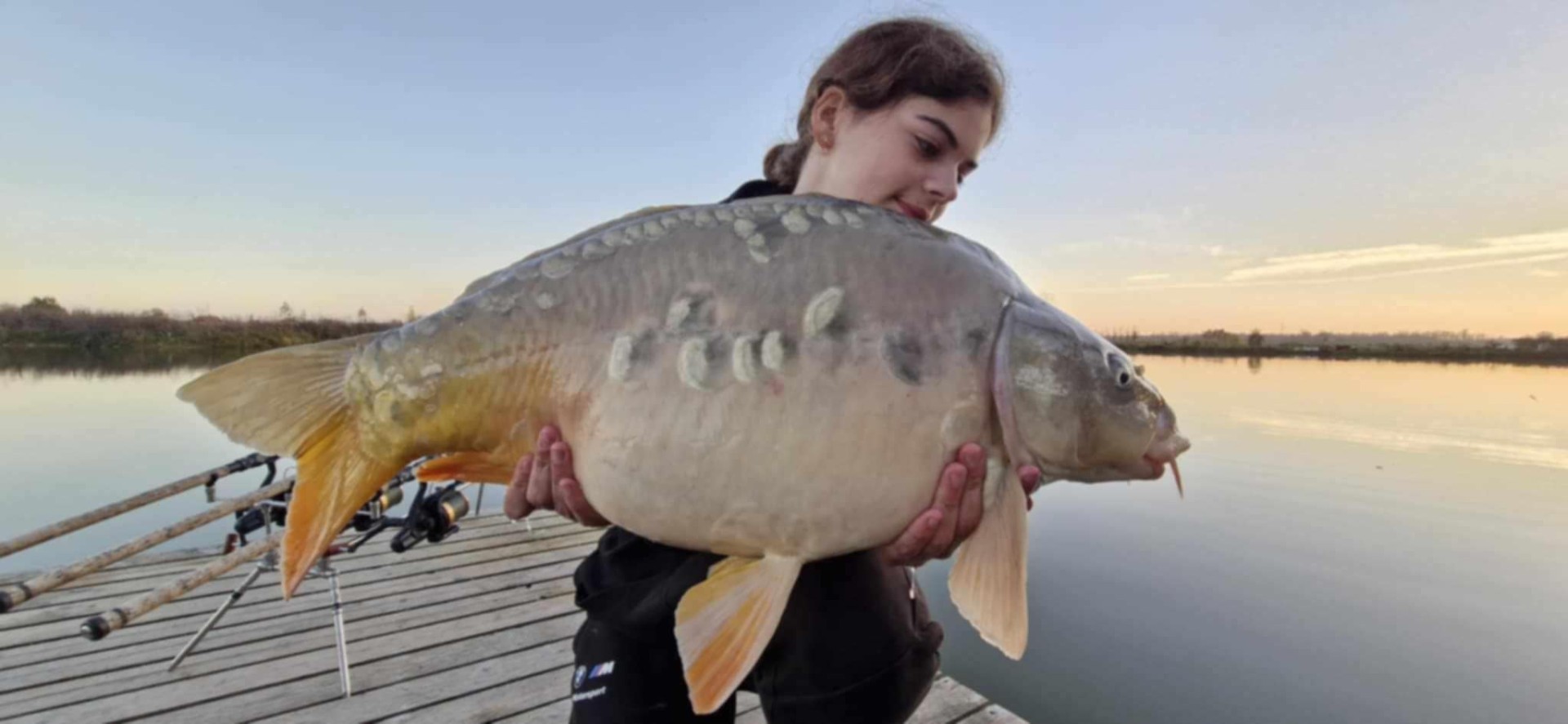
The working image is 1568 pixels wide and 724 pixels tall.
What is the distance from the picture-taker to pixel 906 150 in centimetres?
153

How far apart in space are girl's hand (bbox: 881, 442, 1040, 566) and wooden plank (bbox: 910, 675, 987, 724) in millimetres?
1584

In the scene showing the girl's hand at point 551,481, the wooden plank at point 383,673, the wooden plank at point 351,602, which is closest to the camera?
the girl's hand at point 551,481

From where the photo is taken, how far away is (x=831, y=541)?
1.04 metres

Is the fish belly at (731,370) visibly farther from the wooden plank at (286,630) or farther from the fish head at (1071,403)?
the wooden plank at (286,630)

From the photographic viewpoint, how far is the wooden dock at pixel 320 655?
241cm

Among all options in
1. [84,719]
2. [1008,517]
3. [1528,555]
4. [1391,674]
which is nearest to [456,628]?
[84,719]

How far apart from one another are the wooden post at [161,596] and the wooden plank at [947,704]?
1960 millimetres

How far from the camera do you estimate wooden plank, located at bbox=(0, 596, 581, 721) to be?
Result: 238 centimetres

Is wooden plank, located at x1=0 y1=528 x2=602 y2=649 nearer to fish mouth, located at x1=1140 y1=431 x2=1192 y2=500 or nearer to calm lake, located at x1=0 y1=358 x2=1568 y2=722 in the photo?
calm lake, located at x1=0 y1=358 x2=1568 y2=722

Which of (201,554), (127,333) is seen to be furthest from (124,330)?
(201,554)

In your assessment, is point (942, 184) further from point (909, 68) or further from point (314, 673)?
point (314, 673)

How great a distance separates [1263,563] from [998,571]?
722 centimetres

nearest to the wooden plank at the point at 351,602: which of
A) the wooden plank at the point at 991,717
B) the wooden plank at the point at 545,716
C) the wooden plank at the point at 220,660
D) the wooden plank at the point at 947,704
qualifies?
the wooden plank at the point at 220,660

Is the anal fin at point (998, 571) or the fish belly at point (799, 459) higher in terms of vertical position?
the fish belly at point (799, 459)
